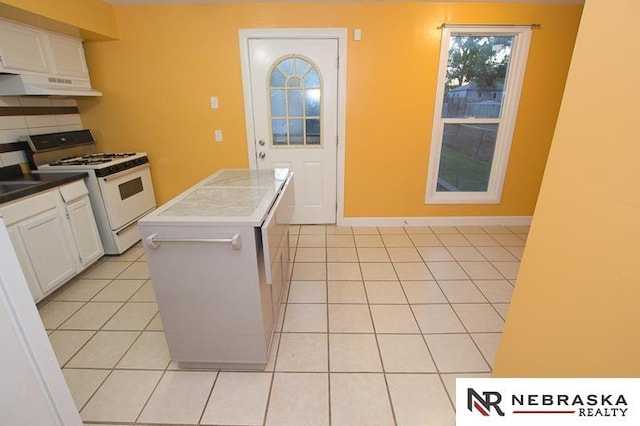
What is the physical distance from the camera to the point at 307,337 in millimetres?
1912

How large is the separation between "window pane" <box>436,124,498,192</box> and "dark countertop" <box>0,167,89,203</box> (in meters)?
3.68

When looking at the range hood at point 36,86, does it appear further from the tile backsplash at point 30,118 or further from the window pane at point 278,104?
the window pane at point 278,104

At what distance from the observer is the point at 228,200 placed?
167 cm

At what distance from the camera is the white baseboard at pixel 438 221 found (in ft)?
12.0

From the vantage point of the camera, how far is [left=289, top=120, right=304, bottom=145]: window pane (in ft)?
10.9

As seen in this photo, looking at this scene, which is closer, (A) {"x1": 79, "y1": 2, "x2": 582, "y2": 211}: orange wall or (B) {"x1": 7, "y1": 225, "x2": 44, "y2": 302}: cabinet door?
(B) {"x1": 7, "y1": 225, "x2": 44, "y2": 302}: cabinet door

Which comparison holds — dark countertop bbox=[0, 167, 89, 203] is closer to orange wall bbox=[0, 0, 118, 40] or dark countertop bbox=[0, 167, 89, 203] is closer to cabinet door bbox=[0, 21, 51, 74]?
cabinet door bbox=[0, 21, 51, 74]

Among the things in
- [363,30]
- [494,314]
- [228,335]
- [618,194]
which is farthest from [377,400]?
[363,30]

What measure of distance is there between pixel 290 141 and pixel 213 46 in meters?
1.23

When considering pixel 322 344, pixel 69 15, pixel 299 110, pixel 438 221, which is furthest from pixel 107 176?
pixel 438 221

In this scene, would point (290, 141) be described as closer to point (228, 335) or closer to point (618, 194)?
point (228, 335)

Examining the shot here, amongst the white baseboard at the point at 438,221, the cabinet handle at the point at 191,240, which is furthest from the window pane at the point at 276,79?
the cabinet handle at the point at 191,240

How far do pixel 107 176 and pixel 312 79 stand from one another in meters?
2.22

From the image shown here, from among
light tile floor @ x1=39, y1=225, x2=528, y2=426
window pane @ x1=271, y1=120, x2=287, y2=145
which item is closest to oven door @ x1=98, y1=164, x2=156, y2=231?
light tile floor @ x1=39, y1=225, x2=528, y2=426
